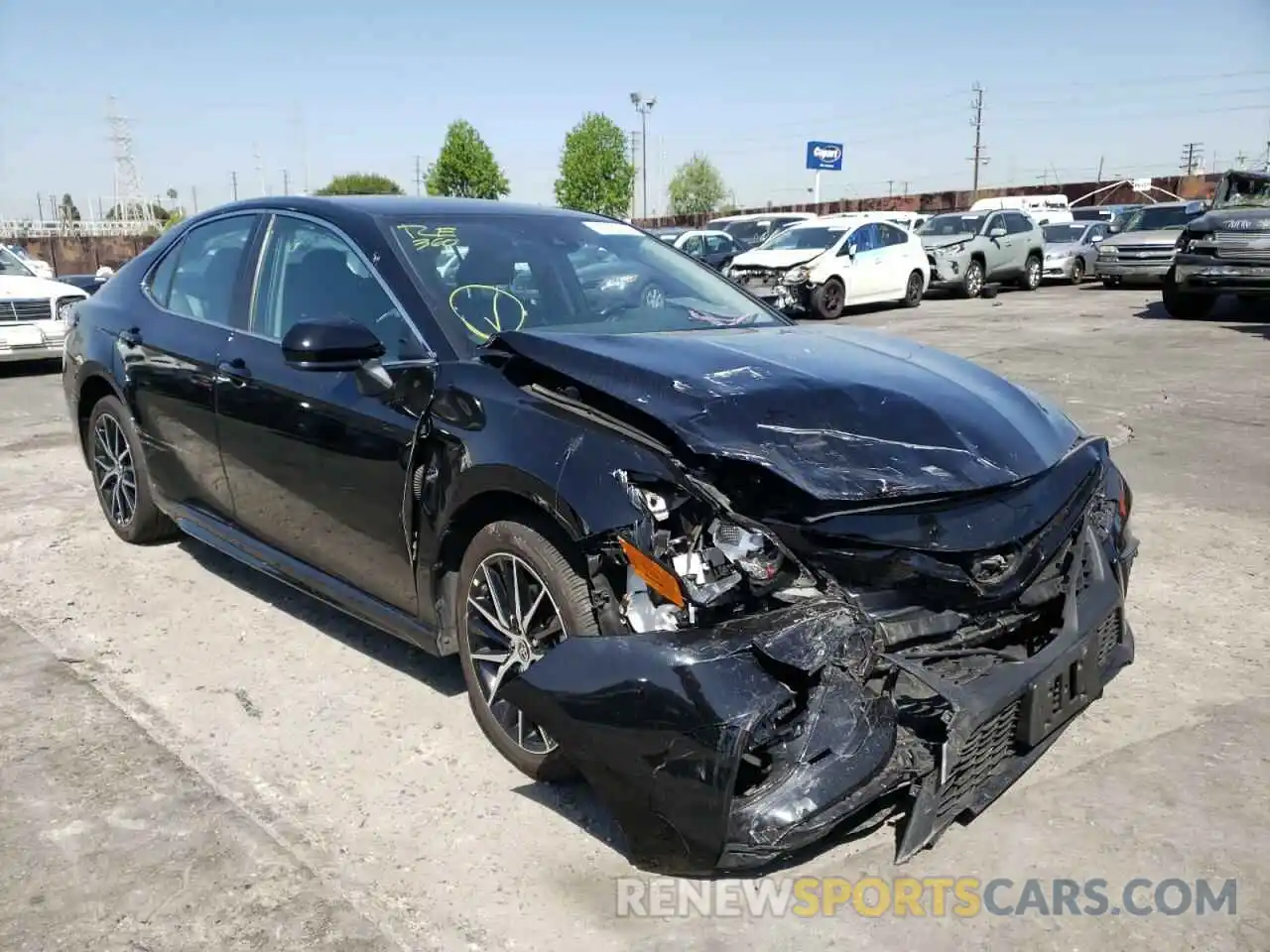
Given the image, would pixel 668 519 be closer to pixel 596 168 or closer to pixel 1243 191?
pixel 1243 191

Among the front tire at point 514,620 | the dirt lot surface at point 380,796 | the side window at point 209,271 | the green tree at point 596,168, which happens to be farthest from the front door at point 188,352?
the green tree at point 596,168

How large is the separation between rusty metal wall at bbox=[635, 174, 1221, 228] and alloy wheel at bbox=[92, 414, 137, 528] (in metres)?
47.5

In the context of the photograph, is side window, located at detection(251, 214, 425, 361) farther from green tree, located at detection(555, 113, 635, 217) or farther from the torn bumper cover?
green tree, located at detection(555, 113, 635, 217)

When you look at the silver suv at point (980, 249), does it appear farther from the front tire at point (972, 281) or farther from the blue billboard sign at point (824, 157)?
the blue billboard sign at point (824, 157)

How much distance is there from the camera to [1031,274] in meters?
22.5

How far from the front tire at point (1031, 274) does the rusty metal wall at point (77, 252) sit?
3532 cm

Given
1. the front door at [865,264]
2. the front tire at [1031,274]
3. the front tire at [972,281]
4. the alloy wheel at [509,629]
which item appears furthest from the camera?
the front tire at [1031,274]

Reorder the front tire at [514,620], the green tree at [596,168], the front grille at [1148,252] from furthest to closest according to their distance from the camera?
A: 1. the green tree at [596,168]
2. the front grille at [1148,252]
3. the front tire at [514,620]

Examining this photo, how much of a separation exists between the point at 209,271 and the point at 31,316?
9105 millimetres

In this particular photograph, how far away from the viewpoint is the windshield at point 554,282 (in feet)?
11.1

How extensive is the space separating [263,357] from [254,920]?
81.6 inches

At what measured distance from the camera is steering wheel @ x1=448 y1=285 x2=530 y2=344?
10.8 feet

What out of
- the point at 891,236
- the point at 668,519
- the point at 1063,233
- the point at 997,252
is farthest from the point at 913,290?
the point at 668,519

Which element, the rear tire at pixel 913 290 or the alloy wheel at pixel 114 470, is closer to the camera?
the alloy wheel at pixel 114 470
